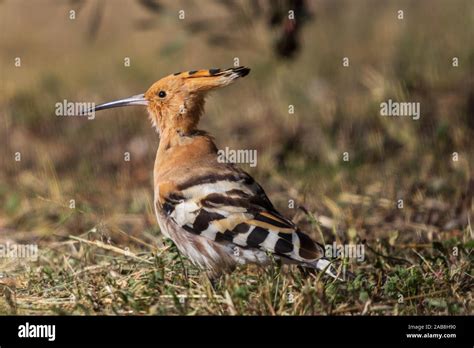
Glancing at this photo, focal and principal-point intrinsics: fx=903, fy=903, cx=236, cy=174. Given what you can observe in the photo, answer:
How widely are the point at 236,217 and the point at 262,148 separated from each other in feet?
8.49

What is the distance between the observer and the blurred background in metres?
5.07

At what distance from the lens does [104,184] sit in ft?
19.0

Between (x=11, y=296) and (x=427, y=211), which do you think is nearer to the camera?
(x=11, y=296)

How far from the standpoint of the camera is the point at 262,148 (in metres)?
6.19

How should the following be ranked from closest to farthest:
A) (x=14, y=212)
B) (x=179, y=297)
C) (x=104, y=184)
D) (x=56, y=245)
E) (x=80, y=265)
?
(x=179, y=297)
(x=80, y=265)
(x=56, y=245)
(x=14, y=212)
(x=104, y=184)

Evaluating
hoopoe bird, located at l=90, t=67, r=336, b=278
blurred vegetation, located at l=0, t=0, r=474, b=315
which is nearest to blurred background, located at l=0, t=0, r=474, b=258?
blurred vegetation, located at l=0, t=0, r=474, b=315

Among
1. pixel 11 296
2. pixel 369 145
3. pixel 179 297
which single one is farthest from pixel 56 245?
pixel 369 145

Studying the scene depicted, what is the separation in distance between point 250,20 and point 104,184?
5.52ft

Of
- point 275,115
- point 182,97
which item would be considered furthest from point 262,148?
point 182,97

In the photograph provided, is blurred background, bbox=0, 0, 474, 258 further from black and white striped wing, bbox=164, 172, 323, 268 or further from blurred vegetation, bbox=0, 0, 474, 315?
black and white striped wing, bbox=164, 172, 323, 268

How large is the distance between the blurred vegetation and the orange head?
0.58 meters

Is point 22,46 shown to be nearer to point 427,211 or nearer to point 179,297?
point 427,211

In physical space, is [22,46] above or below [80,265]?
above

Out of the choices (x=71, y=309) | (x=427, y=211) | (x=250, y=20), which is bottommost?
(x=71, y=309)
